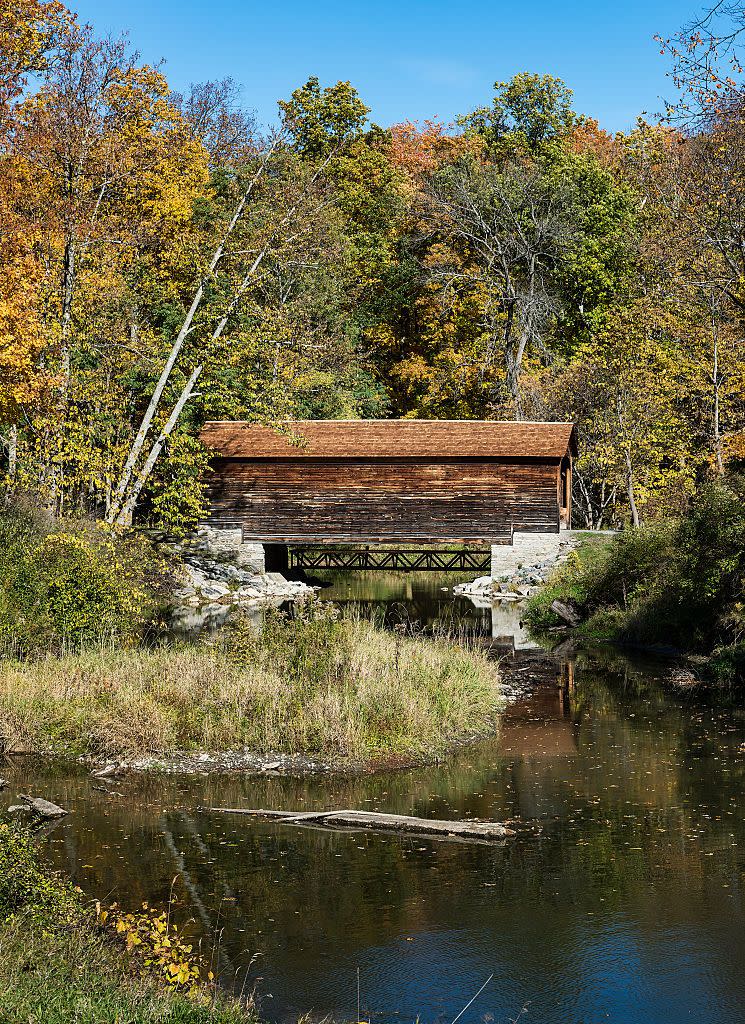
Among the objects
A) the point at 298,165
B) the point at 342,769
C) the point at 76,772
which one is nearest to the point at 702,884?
the point at 342,769

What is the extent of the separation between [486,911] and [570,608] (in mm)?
16958

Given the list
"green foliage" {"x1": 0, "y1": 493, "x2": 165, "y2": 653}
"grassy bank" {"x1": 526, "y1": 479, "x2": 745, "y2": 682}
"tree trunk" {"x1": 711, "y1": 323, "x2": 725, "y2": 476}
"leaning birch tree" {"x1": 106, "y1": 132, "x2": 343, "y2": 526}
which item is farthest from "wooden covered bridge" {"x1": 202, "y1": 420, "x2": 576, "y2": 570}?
"green foliage" {"x1": 0, "y1": 493, "x2": 165, "y2": 653}

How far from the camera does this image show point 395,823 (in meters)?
11.1

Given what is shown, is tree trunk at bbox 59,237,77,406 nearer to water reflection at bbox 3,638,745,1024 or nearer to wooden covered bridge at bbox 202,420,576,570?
water reflection at bbox 3,638,745,1024

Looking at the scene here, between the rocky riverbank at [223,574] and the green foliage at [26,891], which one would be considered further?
the rocky riverbank at [223,574]

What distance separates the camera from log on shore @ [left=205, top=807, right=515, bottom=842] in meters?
10.9

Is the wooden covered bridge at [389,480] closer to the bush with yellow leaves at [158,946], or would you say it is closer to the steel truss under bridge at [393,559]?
the steel truss under bridge at [393,559]

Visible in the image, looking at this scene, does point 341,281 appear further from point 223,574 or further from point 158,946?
point 158,946

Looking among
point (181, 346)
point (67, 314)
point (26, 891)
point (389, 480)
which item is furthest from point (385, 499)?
point (26, 891)

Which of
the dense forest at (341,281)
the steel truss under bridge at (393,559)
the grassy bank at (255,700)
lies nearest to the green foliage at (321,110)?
the dense forest at (341,281)

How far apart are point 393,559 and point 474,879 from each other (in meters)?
26.1

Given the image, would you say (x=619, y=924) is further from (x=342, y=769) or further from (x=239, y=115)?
(x=239, y=115)

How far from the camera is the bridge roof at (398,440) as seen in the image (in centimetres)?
3077

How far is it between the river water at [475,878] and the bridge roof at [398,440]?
16.0 meters
